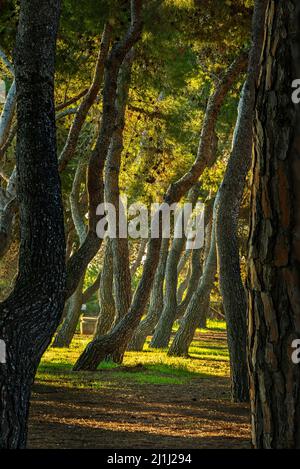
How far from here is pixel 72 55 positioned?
66.5ft

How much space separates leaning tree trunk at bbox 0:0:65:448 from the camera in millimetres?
7164

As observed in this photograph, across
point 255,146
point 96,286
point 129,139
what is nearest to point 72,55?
point 129,139

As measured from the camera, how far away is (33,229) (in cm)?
833

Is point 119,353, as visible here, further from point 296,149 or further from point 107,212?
point 296,149

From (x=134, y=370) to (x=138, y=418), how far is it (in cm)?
756

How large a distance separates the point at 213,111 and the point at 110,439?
34.8ft

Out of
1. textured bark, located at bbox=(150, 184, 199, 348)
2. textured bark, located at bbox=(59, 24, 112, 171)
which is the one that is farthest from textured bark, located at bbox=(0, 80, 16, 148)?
textured bark, located at bbox=(150, 184, 199, 348)

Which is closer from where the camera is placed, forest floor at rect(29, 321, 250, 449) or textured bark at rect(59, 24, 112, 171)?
forest floor at rect(29, 321, 250, 449)

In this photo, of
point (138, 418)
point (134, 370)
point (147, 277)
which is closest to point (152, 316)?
point (147, 277)

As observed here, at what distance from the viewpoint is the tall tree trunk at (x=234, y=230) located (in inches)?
540

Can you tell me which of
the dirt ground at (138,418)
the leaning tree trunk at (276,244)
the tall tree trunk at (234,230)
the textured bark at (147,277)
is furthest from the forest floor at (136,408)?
the leaning tree trunk at (276,244)

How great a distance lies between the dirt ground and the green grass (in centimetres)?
72

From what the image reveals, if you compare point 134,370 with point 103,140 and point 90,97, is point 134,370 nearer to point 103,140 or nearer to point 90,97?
point 103,140

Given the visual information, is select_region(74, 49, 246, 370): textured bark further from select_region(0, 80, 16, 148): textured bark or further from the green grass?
select_region(0, 80, 16, 148): textured bark
